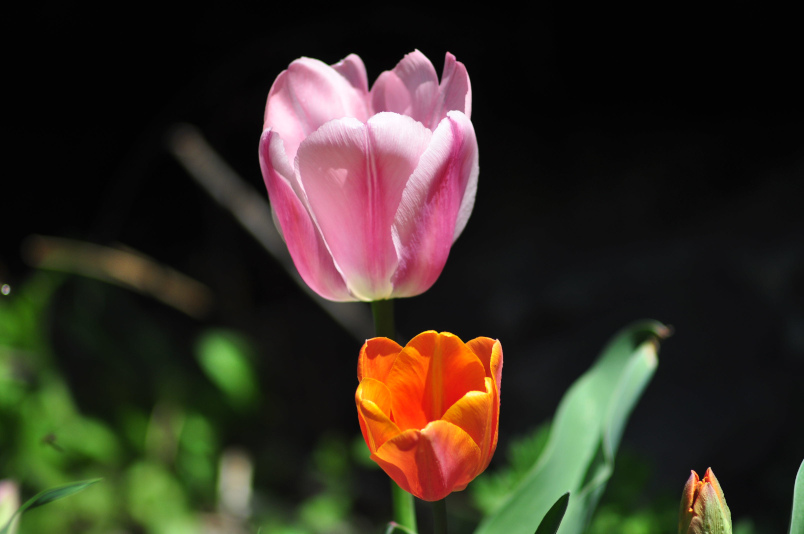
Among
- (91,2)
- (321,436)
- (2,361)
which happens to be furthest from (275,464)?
(91,2)

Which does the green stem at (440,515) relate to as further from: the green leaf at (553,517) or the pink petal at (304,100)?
the pink petal at (304,100)

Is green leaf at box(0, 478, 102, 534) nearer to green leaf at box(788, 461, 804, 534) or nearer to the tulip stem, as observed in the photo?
the tulip stem

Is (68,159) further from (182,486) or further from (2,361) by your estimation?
(182,486)

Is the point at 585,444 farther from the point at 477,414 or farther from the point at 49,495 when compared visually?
the point at 49,495

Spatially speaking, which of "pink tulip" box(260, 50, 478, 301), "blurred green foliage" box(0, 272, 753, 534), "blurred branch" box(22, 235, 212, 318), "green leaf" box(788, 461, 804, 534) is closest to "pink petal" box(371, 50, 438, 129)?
"pink tulip" box(260, 50, 478, 301)

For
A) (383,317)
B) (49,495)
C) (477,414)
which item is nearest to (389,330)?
(383,317)

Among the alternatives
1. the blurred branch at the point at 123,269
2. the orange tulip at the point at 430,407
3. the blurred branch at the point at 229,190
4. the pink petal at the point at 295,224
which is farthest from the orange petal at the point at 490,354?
the blurred branch at the point at 123,269

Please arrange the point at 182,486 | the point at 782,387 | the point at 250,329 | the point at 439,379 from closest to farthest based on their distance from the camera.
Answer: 1. the point at 439,379
2. the point at 782,387
3. the point at 182,486
4. the point at 250,329
